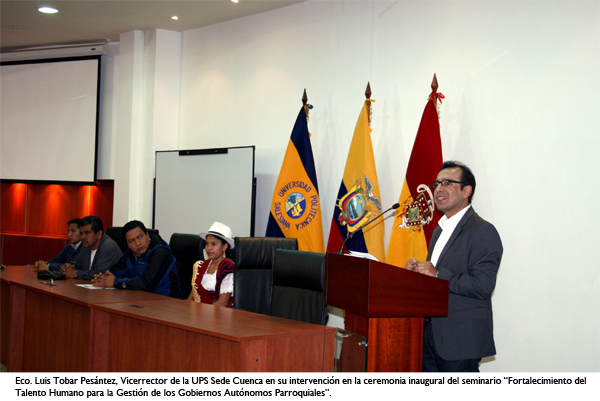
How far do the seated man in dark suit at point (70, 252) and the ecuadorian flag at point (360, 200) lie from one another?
2.44m

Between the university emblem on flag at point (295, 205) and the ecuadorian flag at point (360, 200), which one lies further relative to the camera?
the university emblem on flag at point (295, 205)

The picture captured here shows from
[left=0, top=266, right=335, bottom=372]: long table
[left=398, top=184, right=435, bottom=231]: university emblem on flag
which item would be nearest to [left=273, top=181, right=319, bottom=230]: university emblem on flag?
[left=398, top=184, right=435, bottom=231]: university emblem on flag

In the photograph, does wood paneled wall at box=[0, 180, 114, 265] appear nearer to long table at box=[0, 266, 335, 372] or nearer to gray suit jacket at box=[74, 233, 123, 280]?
gray suit jacket at box=[74, 233, 123, 280]

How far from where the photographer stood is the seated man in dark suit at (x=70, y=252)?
4922mm

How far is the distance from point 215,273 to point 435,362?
1.89 meters

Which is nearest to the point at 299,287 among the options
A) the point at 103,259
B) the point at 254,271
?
the point at 254,271

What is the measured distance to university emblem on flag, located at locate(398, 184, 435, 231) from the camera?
3.89 meters

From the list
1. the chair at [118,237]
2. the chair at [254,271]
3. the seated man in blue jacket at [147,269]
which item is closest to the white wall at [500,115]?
the chair at [254,271]

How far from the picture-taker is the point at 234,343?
2480 mm

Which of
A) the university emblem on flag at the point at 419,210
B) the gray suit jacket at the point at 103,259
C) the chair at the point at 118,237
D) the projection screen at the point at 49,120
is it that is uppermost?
the projection screen at the point at 49,120

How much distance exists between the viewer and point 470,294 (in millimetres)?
2348

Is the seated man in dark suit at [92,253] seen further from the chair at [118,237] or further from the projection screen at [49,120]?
the projection screen at [49,120]
